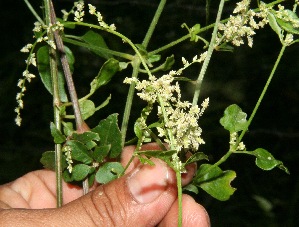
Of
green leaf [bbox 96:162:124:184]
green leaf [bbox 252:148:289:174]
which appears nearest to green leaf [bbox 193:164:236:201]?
green leaf [bbox 252:148:289:174]

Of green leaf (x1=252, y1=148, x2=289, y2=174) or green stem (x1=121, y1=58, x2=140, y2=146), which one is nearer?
green leaf (x1=252, y1=148, x2=289, y2=174)

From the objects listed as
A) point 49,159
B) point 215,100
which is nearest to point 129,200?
point 49,159

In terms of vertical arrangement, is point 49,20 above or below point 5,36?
above

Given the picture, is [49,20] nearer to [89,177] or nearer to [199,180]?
[89,177]

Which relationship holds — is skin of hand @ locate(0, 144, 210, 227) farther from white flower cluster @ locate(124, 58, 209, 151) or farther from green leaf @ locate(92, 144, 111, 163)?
white flower cluster @ locate(124, 58, 209, 151)

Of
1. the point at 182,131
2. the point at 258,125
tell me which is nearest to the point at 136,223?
the point at 182,131

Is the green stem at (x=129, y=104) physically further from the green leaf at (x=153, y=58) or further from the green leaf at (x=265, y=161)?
the green leaf at (x=265, y=161)
